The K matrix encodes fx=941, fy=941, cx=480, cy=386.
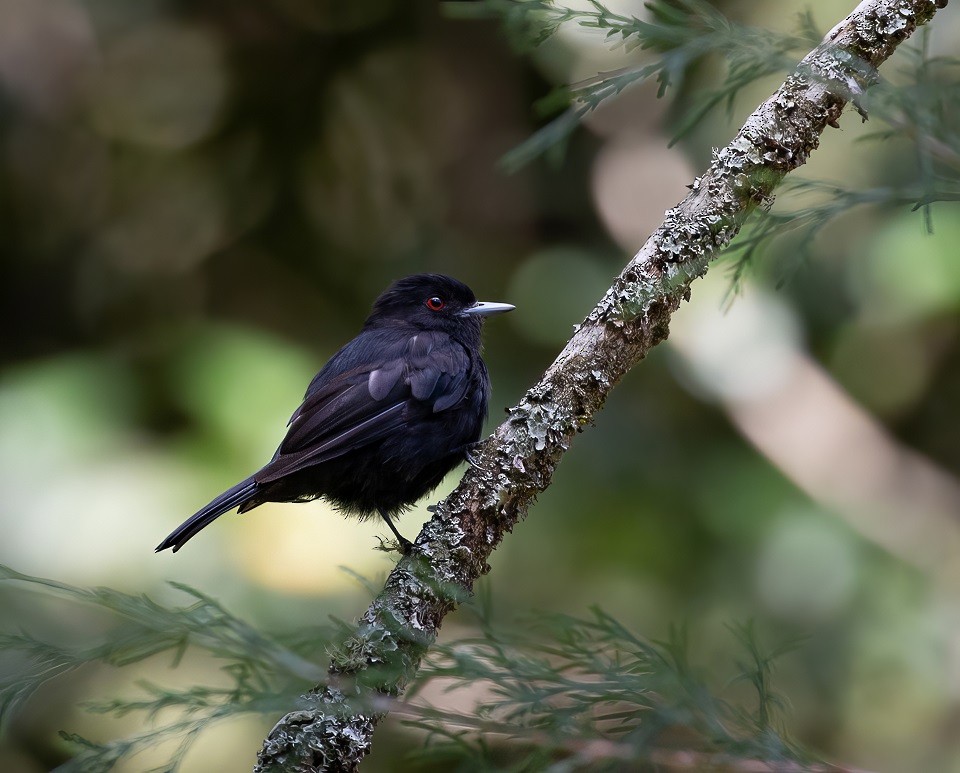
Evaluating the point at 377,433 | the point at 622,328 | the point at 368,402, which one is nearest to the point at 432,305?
the point at 368,402

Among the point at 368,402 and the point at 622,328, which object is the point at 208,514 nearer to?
the point at 368,402

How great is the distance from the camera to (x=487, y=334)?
5.51 m

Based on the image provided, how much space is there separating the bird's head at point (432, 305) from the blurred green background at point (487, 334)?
2.13 ft

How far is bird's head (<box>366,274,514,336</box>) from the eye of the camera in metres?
4.21

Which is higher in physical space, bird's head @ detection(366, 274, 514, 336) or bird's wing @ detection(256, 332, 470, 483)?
bird's head @ detection(366, 274, 514, 336)

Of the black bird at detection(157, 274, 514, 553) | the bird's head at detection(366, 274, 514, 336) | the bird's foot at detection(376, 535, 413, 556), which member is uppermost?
the bird's head at detection(366, 274, 514, 336)

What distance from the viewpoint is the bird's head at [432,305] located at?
4.21 m

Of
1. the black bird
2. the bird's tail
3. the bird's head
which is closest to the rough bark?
the black bird

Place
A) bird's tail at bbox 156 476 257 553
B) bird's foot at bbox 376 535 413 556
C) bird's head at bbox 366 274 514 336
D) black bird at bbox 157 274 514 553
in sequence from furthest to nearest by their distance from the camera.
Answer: bird's head at bbox 366 274 514 336, black bird at bbox 157 274 514 553, bird's tail at bbox 156 476 257 553, bird's foot at bbox 376 535 413 556

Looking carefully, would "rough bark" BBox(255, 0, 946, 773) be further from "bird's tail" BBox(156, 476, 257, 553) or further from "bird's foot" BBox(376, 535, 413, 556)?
"bird's tail" BBox(156, 476, 257, 553)

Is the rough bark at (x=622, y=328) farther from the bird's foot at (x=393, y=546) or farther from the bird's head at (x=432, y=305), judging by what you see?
the bird's head at (x=432, y=305)

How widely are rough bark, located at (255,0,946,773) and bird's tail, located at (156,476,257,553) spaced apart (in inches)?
36.4

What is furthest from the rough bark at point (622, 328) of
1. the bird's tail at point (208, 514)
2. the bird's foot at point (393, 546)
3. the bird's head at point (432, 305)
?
the bird's head at point (432, 305)

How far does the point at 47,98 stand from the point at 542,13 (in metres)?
5.14
